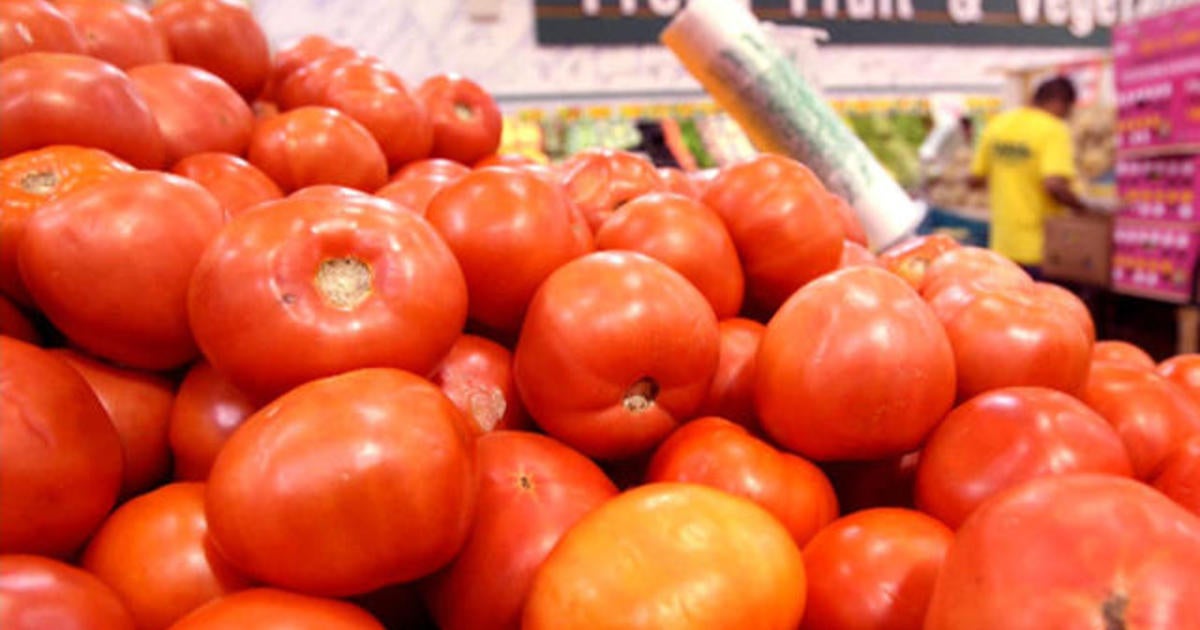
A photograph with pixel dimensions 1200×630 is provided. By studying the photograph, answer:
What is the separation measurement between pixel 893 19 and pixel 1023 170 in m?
1.95

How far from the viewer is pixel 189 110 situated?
4.09 feet

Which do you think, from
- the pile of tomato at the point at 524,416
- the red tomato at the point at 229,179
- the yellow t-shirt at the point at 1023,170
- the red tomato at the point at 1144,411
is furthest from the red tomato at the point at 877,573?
the yellow t-shirt at the point at 1023,170

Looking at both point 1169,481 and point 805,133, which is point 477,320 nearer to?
point 1169,481

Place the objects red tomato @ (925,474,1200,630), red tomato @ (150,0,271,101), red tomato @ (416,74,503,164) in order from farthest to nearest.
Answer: red tomato @ (416,74,503,164)
red tomato @ (150,0,271,101)
red tomato @ (925,474,1200,630)

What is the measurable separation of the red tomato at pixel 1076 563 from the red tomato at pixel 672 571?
11 cm

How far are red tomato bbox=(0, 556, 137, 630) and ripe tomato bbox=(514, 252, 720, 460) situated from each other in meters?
0.39

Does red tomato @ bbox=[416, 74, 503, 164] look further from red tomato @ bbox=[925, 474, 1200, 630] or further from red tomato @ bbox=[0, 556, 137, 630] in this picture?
red tomato @ bbox=[925, 474, 1200, 630]

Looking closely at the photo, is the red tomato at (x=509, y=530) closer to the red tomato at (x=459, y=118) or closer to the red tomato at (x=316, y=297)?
the red tomato at (x=316, y=297)

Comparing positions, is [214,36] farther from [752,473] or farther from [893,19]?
[893,19]

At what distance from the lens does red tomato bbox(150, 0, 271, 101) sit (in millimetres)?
1494

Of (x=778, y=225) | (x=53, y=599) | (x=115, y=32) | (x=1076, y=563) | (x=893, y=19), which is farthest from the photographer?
(x=893, y=19)

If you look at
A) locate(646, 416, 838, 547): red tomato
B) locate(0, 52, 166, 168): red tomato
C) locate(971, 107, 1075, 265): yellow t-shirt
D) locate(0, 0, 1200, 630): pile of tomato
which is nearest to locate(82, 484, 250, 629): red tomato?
locate(0, 0, 1200, 630): pile of tomato

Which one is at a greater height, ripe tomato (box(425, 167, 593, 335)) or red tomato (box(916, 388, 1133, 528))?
ripe tomato (box(425, 167, 593, 335))

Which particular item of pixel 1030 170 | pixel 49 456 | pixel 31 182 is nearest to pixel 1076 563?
pixel 49 456
